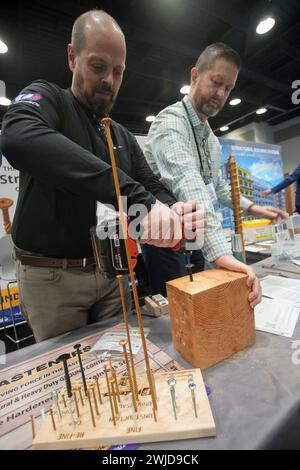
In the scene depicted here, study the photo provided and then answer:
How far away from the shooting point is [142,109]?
15.7 ft

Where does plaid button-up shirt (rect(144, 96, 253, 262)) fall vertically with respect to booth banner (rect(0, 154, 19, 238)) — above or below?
below

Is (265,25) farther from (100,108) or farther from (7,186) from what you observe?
(7,186)

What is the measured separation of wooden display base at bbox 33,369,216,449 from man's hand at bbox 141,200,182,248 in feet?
0.99

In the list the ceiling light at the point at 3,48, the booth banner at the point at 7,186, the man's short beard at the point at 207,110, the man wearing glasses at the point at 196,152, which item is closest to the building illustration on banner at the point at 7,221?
the booth banner at the point at 7,186

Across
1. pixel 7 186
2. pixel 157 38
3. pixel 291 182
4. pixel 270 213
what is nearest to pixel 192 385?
pixel 270 213

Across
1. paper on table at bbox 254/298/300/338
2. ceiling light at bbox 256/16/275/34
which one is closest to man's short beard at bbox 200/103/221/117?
paper on table at bbox 254/298/300/338

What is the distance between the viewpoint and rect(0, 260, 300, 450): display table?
0.36m

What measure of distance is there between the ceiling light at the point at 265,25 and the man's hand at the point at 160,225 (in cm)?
311

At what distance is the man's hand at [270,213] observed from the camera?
1.24 m

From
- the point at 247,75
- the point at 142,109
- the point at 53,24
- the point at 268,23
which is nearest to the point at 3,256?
the point at 53,24

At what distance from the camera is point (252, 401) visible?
42 centimetres

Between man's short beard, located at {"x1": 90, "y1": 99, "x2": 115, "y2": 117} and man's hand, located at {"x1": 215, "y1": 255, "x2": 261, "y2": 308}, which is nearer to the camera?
man's hand, located at {"x1": 215, "y1": 255, "x2": 261, "y2": 308}

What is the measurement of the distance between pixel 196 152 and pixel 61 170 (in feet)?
2.45

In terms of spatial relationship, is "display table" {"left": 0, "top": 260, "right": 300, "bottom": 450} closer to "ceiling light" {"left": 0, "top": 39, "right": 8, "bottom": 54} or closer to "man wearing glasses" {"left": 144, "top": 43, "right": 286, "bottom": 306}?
"man wearing glasses" {"left": 144, "top": 43, "right": 286, "bottom": 306}
